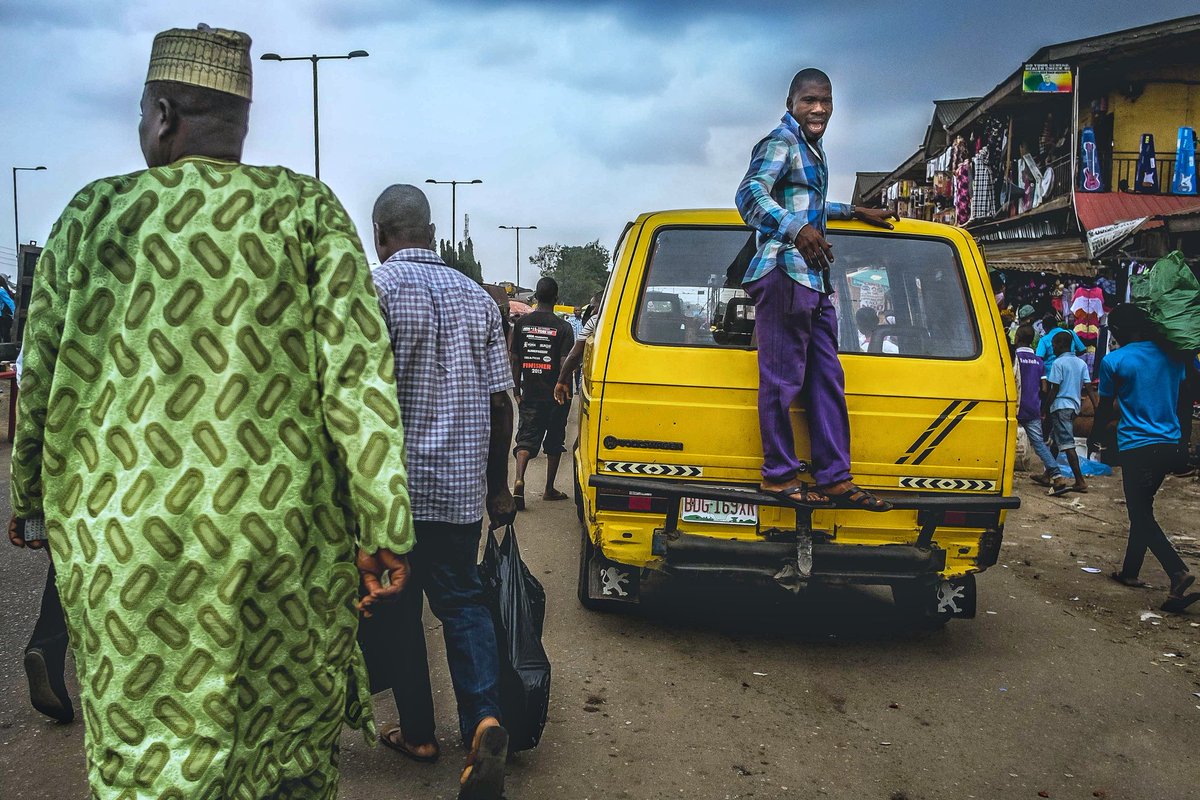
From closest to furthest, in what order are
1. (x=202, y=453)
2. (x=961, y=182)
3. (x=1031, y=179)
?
1. (x=202, y=453)
2. (x=1031, y=179)
3. (x=961, y=182)

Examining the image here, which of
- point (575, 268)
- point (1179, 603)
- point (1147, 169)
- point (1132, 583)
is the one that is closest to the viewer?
point (1179, 603)

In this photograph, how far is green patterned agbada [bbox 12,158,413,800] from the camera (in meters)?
1.95

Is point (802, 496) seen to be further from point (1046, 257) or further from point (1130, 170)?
point (1130, 170)

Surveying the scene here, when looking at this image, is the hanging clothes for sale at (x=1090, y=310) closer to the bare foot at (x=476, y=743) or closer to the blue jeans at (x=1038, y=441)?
the blue jeans at (x=1038, y=441)

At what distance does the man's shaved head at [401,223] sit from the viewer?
3.47 metres

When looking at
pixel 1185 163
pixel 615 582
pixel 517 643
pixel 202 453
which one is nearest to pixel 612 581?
pixel 615 582

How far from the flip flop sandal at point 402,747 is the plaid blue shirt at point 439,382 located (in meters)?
0.85

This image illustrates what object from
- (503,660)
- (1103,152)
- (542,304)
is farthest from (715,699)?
(1103,152)

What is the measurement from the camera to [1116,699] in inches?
177

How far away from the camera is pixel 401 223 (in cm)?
347

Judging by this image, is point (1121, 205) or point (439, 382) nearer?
point (439, 382)

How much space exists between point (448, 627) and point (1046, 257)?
53.6ft

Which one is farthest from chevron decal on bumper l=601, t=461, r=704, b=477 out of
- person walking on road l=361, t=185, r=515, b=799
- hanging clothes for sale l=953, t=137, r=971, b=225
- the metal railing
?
hanging clothes for sale l=953, t=137, r=971, b=225

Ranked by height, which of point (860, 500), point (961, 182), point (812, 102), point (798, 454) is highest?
point (961, 182)
